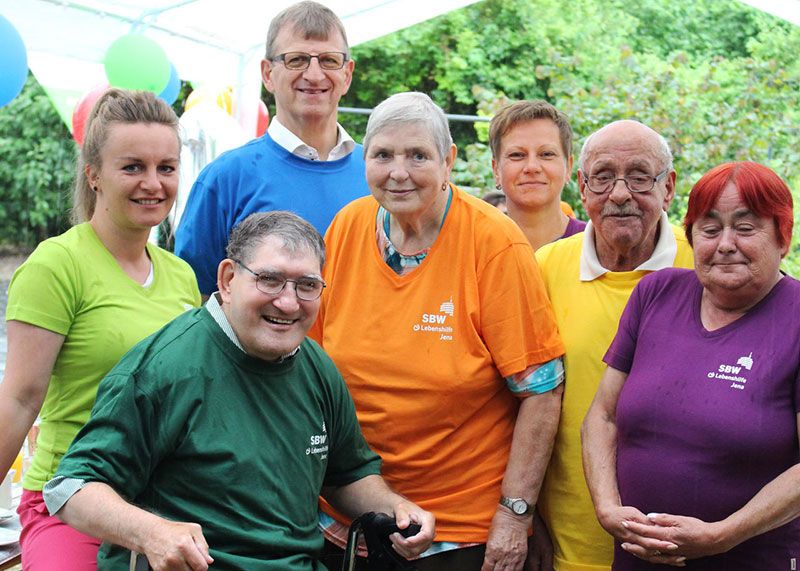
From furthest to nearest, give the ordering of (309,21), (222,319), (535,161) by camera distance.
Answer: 1. (535,161)
2. (309,21)
3. (222,319)

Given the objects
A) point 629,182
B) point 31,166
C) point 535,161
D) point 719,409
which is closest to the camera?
point 719,409

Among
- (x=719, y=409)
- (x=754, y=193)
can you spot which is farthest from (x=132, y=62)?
(x=719, y=409)

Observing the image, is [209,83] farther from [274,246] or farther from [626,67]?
[274,246]

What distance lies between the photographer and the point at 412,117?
8.68ft

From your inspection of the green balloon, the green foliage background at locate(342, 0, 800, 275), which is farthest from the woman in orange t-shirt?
the green foliage background at locate(342, 0, 800, 275)

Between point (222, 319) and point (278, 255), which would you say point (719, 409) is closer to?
point (278, 255)

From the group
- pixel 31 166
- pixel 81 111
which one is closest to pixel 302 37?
pixel 81 111

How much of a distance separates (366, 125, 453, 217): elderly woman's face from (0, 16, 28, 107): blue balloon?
10.2ft

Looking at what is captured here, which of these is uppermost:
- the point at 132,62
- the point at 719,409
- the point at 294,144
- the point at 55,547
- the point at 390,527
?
the point at 132,62

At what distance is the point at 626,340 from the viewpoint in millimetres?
2576

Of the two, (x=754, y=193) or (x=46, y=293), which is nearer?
(x=754, y=193)

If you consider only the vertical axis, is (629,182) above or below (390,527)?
above

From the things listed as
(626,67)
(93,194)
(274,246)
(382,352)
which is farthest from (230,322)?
(626,67)

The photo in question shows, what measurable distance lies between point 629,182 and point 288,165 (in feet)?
3.98
